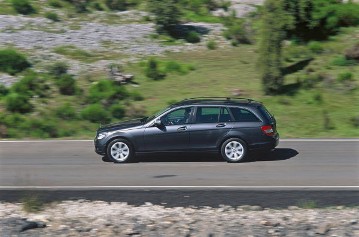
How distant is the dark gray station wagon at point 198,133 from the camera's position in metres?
18.2

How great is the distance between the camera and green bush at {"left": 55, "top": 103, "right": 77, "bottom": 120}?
26.6 metres

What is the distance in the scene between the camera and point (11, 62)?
3266cm

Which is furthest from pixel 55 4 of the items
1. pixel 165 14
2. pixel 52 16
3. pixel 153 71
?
pixel 153 71

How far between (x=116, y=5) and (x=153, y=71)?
13.1 meters

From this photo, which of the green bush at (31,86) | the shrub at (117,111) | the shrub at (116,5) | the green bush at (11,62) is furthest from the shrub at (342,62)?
the shrub at (116,5)

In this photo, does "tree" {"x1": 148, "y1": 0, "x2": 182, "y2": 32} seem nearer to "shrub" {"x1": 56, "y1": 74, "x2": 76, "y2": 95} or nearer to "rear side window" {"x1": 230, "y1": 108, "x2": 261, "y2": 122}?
"shrub" {"x1": 56, "y1": 74, "x2": 76, "y2": 95}

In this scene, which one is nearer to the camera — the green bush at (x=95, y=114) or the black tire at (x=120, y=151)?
the black tire at (x=120, y=151)

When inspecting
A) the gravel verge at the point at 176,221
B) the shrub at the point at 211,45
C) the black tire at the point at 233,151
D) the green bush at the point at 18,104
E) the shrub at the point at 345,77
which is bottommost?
the gravel verge at the point at 176,221

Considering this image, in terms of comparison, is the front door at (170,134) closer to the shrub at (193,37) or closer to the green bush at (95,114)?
the green bush at (95,114)

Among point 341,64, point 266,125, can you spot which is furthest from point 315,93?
point 266,125

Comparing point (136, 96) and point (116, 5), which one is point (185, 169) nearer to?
point (136, 96)

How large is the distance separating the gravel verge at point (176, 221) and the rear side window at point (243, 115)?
5.12 meters

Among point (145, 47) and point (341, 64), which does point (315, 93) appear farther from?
point (145, 47)

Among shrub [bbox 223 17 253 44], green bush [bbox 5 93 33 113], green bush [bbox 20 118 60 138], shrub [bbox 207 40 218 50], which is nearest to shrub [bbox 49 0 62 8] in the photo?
shrub [bbox 223 17 253 44]
